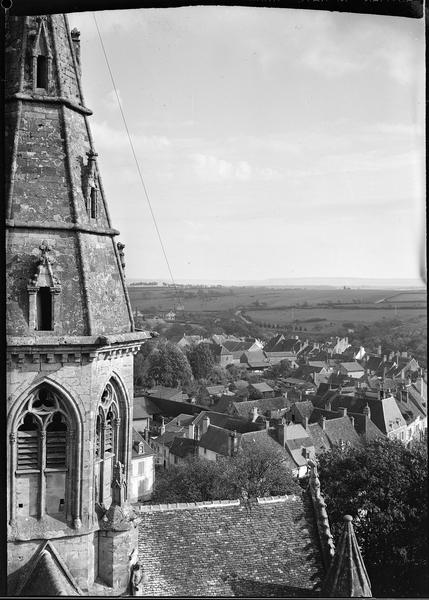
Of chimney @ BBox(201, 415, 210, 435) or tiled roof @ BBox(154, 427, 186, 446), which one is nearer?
chimney @ BBox(201, 415, 210, 435)

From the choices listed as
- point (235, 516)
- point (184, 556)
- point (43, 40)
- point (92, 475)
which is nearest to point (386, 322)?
point (235, 516)

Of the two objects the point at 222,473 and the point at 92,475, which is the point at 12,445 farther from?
the point at 222,473

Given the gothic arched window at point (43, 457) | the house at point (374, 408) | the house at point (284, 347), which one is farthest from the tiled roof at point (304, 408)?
the gothic arched window at point (43, 457)

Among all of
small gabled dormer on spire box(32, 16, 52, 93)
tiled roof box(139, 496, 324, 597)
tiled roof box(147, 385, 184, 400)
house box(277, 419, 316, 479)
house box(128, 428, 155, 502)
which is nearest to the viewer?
small gabled dormer on spire box(32, 16, 52, 93)

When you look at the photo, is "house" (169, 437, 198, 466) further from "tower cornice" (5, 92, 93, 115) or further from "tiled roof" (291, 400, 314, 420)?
"tower cornice" (5, 92, 93, 115)

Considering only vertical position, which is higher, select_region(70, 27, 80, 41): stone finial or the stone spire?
select_region(70, 27, 80, 41): stone finial

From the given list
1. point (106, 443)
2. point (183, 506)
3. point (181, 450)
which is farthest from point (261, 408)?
point (106, 443)

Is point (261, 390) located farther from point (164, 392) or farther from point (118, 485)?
point (118, 485)

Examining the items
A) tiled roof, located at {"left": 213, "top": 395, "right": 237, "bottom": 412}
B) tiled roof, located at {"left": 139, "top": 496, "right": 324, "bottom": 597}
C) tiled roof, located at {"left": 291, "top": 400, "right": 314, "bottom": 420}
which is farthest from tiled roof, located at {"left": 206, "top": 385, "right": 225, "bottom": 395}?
tiled roof, located at {"left": 139, "top": 496, "right": 324, "bottom": 597}
